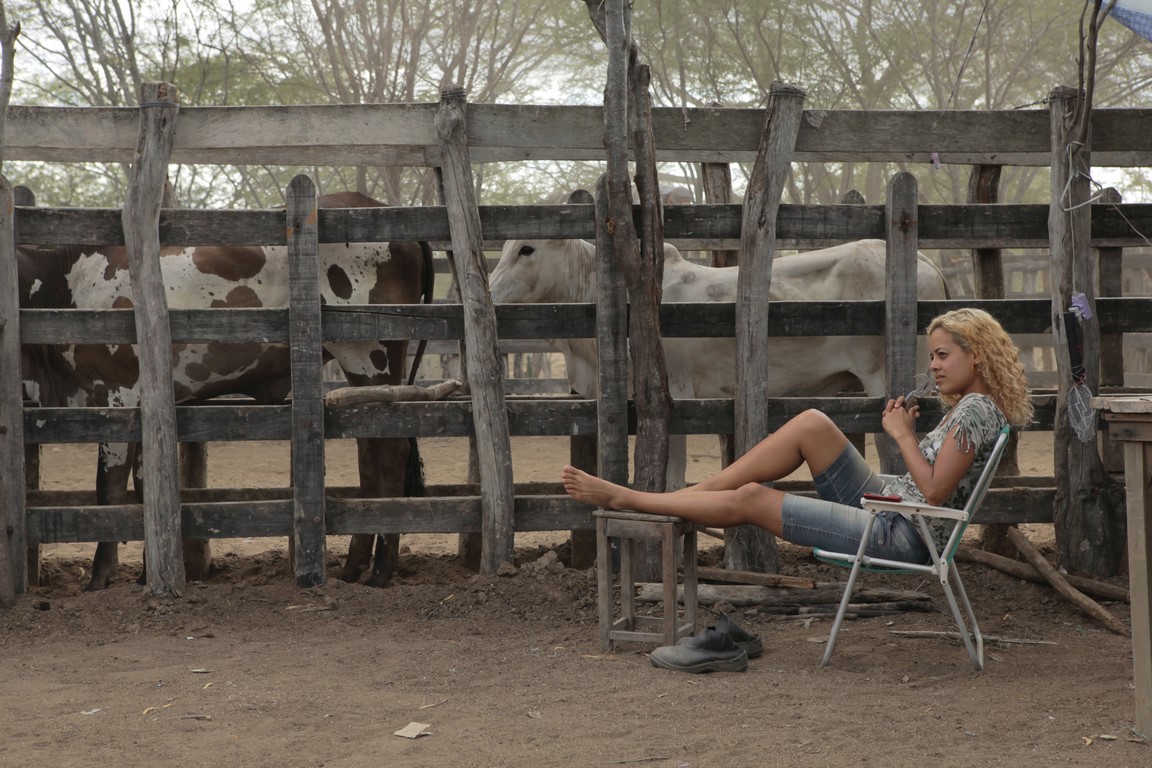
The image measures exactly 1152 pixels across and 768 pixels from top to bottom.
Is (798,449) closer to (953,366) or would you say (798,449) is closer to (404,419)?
(953,366)

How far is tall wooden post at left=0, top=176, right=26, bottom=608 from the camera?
543 cm

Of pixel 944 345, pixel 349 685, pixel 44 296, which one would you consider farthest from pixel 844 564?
pixel 44 296

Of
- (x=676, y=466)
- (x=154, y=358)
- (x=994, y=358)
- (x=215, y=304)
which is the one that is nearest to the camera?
(x=994, y=358)

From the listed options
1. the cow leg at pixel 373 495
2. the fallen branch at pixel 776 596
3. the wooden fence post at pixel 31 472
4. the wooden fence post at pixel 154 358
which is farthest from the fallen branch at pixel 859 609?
the wooden fence post at pixel 31 472

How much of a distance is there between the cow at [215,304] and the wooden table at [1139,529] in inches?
153

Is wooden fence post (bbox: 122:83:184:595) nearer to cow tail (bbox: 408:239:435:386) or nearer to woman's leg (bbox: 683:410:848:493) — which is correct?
cow tail (bbox: 408:239:435:386)

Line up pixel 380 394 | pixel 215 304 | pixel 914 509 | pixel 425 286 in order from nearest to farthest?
pixel 914 509 < pixel 380 394 < pixel 215 304 < pixel 425 286

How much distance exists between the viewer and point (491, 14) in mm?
17016

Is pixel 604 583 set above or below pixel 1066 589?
above

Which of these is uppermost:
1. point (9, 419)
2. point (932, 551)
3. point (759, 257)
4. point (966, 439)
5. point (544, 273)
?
point (544, 273)

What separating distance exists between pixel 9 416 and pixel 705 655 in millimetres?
3530

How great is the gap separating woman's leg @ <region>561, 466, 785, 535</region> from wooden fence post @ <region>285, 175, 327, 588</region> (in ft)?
5.19

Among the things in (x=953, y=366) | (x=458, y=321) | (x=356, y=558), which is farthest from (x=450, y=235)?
(x=953, y=366)

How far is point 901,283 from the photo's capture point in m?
5.58
